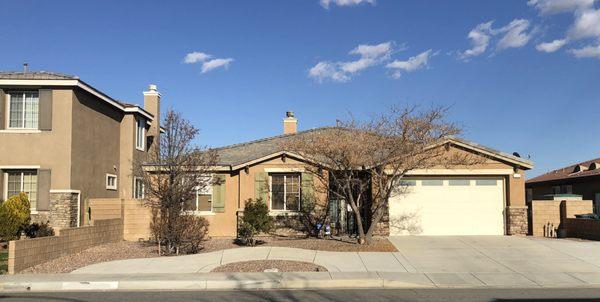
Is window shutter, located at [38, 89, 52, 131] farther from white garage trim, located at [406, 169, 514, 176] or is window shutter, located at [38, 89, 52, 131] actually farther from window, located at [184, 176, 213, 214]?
white garage trim, located at [406, 169, 514, 176]

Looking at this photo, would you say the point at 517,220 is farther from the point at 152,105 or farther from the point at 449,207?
the point at 152,105

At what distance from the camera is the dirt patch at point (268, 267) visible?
43.2ft

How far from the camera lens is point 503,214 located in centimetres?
2008

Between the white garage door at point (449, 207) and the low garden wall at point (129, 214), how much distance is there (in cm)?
926

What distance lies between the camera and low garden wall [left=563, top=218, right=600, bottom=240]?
18.3m

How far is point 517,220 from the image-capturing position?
778 inches

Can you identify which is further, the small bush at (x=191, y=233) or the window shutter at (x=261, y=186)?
the window shutter at (x=261, y=186)

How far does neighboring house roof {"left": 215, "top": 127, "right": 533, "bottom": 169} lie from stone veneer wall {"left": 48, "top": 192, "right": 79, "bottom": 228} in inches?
222

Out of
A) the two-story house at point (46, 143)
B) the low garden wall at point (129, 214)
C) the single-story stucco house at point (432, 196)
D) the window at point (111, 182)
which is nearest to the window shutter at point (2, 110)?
the two-story house at point (46, 143)

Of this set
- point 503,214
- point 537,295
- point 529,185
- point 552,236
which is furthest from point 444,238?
point 529,185

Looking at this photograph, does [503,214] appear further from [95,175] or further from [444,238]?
[95,175]

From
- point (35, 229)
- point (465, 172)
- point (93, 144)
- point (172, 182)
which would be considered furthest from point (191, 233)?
point (465, 172)

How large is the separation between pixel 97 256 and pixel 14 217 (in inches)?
113

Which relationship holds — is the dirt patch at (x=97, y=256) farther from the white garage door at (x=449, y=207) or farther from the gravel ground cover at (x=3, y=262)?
the white garage door at (x=449, y=207)
